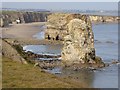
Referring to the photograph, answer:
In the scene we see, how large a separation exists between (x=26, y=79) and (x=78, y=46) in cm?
2611

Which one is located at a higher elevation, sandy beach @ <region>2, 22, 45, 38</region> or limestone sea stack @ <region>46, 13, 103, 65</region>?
limestone sea stack @ <region>46, 13, 103, 65</region>

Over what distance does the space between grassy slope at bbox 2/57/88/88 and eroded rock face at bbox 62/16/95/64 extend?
21.4 meters

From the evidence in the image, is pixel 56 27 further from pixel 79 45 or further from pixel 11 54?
pixel 11 54

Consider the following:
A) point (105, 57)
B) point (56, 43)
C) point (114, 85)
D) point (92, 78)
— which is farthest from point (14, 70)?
point (56, 43)

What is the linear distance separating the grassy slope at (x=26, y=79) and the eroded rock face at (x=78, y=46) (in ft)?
70.3

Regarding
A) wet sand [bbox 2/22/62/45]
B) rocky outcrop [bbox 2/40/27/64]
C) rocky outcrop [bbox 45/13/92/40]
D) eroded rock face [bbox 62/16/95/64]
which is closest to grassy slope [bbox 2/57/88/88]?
rocky outcrop [bbox 2/40/27/64]

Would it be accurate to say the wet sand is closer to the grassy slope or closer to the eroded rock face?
the eroded rock face

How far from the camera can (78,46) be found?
49406 mm

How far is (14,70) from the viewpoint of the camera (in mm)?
26469

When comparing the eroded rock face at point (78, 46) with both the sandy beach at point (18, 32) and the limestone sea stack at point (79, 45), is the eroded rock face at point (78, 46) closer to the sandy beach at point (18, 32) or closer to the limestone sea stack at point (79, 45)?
the limestone sea stack at point (79, 45)

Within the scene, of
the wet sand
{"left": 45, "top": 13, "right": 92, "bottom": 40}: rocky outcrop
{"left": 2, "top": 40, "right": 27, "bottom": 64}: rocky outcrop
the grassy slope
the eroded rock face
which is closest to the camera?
the grassy slope

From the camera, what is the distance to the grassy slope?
22197mm

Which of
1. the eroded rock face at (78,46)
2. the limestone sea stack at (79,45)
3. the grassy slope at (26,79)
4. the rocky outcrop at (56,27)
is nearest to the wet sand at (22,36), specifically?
the rocky outcrop at (56,27)

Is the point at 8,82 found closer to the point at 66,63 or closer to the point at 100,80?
the point at 100,80
